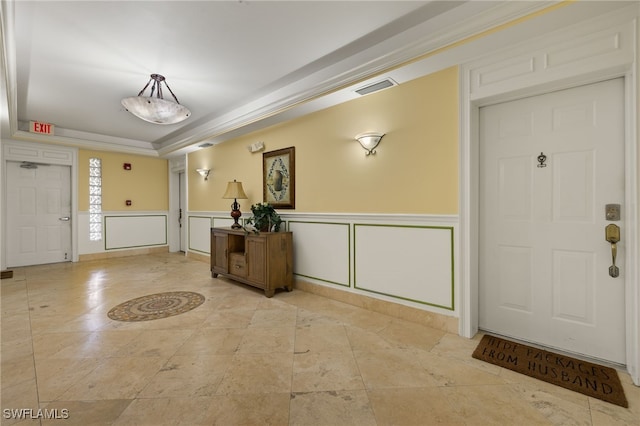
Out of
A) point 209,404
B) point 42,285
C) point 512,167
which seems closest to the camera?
point 209,404

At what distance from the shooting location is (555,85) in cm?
213

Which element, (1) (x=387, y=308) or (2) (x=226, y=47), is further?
(1) (x=387, y=308)

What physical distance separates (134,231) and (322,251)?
545cm

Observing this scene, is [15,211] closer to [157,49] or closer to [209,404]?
[157,49]

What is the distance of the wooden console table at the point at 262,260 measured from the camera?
11.9 feet

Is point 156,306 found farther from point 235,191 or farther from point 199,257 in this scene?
point 199,257

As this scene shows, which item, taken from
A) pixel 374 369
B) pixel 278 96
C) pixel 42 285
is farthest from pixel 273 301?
pixel 42 285

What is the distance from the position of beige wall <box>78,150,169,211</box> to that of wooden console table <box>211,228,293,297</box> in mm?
3847

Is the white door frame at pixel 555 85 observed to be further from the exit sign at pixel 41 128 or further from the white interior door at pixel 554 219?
the exit sign at pixel 41 128

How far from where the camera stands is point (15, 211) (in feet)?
17.4

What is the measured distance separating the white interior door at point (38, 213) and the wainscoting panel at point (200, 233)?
247 cm

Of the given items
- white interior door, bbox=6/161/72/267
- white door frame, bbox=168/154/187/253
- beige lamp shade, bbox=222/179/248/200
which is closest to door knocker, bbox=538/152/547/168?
beige lamp shade, bbox=222/179/248/200

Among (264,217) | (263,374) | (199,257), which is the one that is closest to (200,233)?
(199,257)

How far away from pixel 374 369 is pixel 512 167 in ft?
6.68
